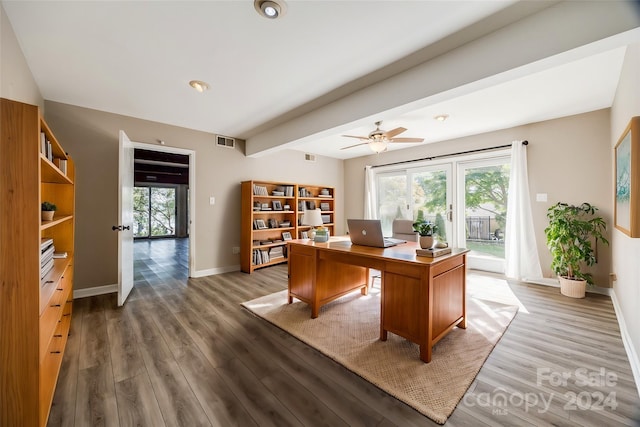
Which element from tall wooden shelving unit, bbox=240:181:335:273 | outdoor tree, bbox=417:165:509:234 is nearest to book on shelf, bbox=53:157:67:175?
tall wooden shelving unit, bbox=240:181:335:273

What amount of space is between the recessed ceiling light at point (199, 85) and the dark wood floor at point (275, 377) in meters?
2.48

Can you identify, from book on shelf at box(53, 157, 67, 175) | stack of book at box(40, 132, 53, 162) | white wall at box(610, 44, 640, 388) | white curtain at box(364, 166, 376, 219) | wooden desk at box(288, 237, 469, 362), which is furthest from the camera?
white curtain at box(364, 166, 376, 219)

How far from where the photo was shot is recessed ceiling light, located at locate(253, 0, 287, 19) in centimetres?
162

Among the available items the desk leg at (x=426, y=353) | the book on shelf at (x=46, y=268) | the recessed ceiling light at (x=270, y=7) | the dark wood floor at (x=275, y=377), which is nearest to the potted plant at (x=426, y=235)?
the desk leg at (x=426, y=353)

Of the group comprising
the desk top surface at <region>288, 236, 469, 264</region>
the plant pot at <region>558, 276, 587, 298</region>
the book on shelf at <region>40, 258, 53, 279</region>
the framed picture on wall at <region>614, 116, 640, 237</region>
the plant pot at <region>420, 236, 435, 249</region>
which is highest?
the framed picture on wall at <region>614, 116, 640, 237</region>

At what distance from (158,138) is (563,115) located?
19.5ft

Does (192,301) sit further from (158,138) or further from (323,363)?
(158,138)

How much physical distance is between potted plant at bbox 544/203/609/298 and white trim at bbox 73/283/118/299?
238 inches

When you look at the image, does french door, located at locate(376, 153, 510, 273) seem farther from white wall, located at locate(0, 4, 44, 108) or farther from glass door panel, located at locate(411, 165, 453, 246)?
white wall, located at locate(0, 4, 44, 108)

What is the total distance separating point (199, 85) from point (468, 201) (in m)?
4.69

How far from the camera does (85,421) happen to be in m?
1.39

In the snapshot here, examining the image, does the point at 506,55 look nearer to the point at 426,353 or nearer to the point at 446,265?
the point at 446,265

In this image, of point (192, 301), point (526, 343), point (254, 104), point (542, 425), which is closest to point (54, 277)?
point (192, 301)

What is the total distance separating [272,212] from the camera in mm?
4883
